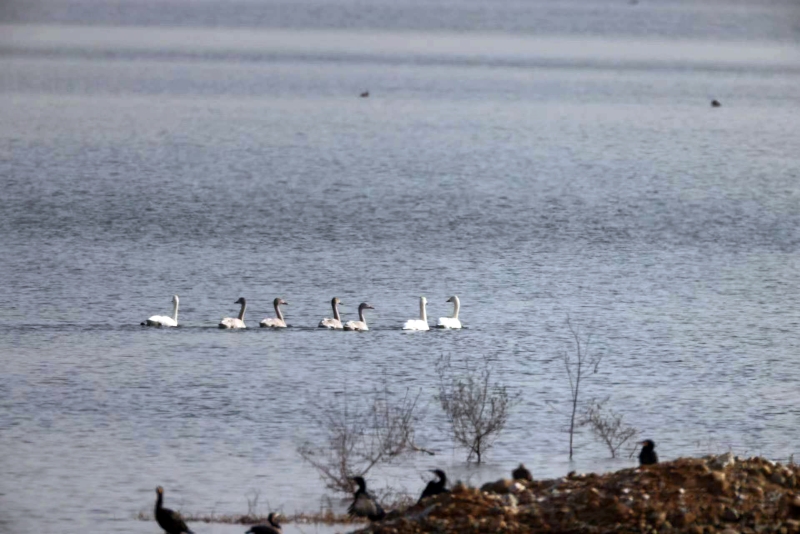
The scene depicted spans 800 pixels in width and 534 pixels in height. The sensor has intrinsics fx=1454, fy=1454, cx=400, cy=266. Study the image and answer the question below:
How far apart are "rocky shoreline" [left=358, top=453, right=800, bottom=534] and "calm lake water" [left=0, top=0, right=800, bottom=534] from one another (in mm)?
2876

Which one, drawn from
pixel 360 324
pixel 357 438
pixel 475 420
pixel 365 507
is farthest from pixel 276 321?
pixel 365 507

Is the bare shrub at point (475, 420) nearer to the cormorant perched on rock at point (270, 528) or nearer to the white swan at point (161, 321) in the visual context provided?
the cormorant perched on rock at point (270, 528)

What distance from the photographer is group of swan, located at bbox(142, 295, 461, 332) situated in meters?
27.1

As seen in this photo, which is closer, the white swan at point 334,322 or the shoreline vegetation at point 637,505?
the shoreline vegetation at point 637,505

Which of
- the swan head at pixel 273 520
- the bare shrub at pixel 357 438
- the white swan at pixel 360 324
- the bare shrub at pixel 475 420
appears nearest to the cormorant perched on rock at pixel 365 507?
the swan head at pixel 273 520

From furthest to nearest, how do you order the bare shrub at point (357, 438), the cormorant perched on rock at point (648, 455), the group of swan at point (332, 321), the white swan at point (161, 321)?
the group of swan at point (332, 321) < the white swan at point (161, 321) < the bare shrub at point (357, 438) < the cormorant perched on rock at point (648, 455)

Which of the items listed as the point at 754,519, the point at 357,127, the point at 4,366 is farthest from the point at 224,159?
the point at 754,519

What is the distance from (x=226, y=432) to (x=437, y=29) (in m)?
180

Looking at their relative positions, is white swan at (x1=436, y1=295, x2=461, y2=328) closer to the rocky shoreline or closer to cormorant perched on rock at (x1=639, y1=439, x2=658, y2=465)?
cormorant perched on rock at (x1=639, y1=439, x2=658, y2=465)

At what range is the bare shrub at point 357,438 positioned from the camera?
664 inches

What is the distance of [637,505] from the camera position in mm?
13109

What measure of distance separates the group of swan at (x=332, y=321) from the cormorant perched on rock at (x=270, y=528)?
12.7 meters

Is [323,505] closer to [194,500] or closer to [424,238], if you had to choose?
[194,500]

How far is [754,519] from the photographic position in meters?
13.1
